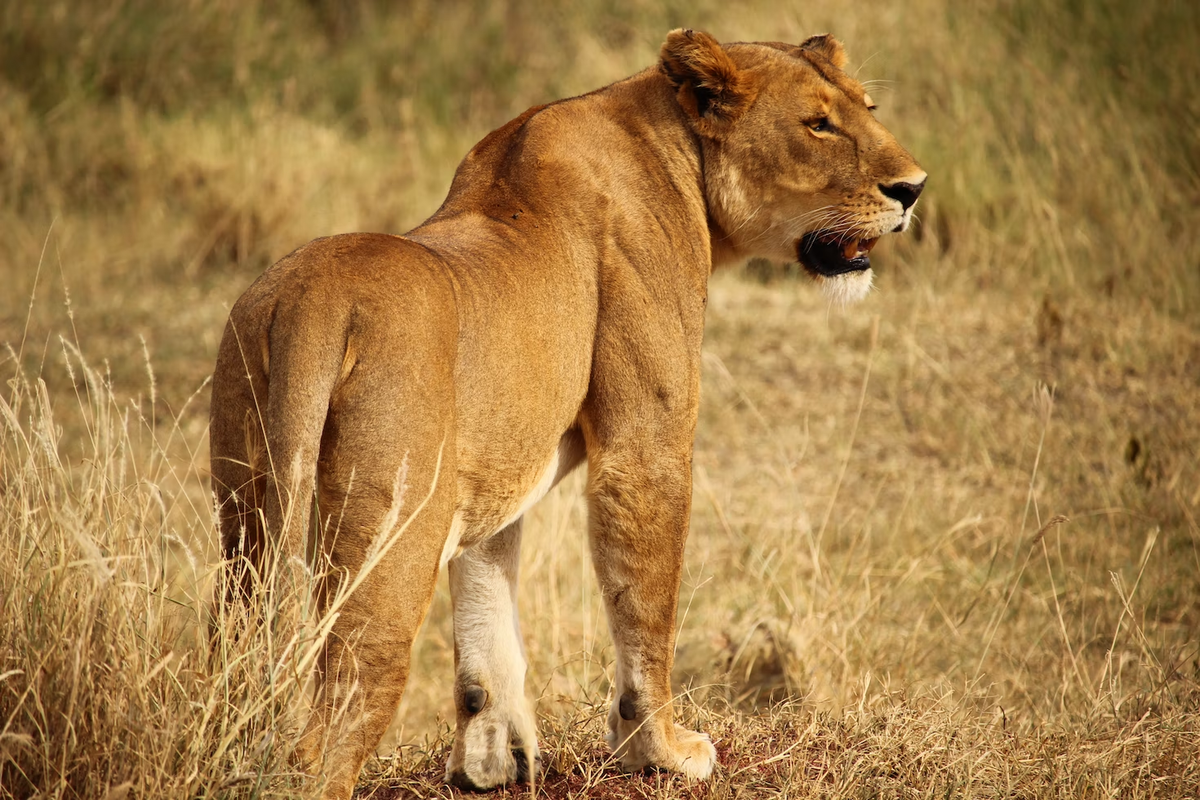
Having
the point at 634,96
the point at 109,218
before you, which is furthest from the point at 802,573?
the point at 109,218

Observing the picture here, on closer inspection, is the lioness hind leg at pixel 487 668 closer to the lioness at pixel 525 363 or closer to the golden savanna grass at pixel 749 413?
the lioness at pixel 525 363

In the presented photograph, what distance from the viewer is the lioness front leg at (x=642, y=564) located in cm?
272

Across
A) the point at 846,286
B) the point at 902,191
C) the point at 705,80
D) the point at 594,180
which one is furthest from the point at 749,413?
the point at 594,180

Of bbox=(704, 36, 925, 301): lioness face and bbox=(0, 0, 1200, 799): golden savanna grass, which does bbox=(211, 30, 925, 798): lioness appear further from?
bbox=(0, 0, 1200, 799): golden savanna grass

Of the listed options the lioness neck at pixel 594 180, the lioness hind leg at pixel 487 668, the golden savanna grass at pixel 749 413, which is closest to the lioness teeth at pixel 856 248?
the lioness neck at pixel 594 180

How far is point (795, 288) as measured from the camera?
25.8 feet

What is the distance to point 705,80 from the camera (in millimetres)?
2982

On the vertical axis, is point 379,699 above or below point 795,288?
above

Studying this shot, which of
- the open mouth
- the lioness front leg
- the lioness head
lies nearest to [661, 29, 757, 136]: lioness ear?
the lioness head

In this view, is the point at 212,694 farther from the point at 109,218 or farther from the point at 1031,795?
the point at 109,218

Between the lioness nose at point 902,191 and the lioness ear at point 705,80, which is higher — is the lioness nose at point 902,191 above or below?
below

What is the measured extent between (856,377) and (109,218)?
18.1ft

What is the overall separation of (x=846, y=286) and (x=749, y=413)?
3.27 m

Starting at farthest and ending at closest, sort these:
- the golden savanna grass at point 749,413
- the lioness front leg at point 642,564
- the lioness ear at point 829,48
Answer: the lioness ear at point 829,48 < the lioness front leg at point 642,564 < the golden savanna grass at point 749,413
